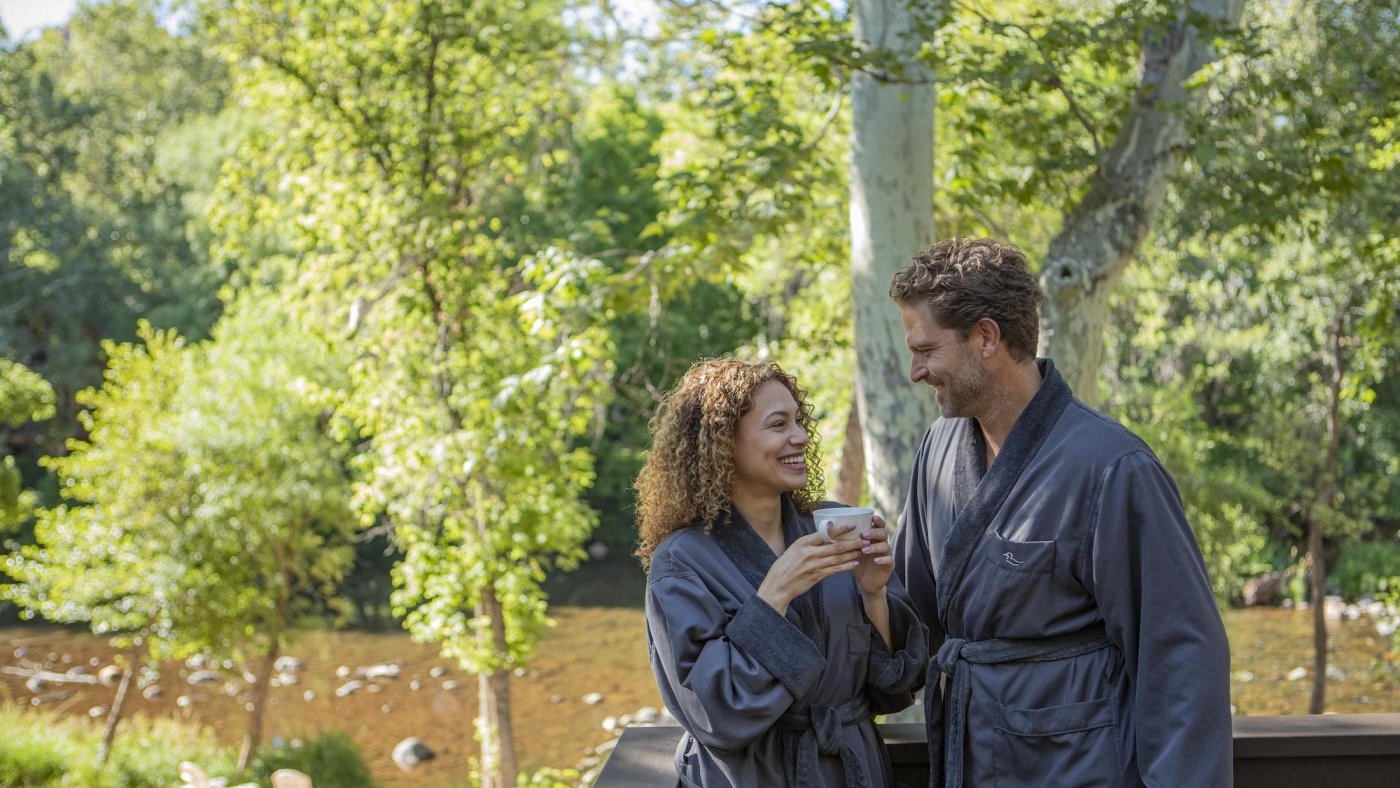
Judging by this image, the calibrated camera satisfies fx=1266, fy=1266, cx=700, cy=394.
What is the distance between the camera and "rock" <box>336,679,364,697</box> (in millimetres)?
15750


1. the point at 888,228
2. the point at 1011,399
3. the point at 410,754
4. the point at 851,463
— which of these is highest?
the point at 888,228

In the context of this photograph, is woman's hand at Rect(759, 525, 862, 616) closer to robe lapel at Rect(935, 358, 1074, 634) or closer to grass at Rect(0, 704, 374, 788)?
robe lapel at Rect(935, 358, 1074, 634)

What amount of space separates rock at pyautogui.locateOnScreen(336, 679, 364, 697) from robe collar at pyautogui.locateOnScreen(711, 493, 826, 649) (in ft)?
48.3

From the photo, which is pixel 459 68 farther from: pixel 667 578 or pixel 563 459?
pixel 667 578

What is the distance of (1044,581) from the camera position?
1866 millimetres

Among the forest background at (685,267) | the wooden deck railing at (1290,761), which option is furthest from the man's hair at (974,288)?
the forest background at (685,267)

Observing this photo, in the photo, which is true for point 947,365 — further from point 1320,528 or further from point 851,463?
point 1320,528

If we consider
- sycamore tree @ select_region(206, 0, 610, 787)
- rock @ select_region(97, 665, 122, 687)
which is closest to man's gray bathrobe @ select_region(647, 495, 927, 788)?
sycamore tree @ select_region(206, 0, 610, 787)

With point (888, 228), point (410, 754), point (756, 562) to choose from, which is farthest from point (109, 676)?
point (756, 562)

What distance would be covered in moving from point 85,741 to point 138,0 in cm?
2503

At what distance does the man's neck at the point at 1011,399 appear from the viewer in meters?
1.98

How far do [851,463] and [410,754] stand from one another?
802 cm

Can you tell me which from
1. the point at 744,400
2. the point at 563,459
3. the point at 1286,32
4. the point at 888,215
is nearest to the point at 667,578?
the point at 744,400

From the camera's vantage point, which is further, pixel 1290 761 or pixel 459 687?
pixel 459 687
